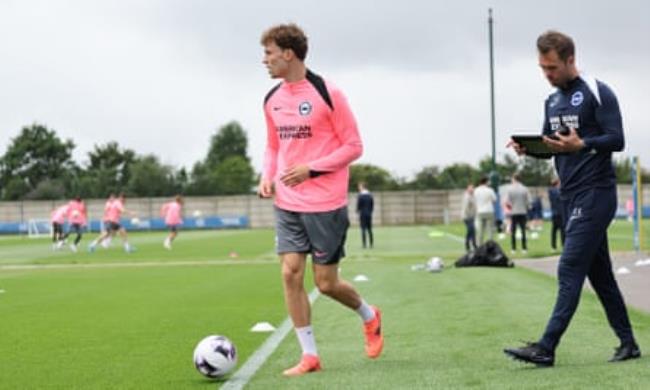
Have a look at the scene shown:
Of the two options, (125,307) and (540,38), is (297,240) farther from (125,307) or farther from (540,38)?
(125,307)

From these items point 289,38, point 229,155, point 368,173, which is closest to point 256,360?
point 289,38

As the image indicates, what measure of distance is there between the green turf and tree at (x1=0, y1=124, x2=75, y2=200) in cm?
10302

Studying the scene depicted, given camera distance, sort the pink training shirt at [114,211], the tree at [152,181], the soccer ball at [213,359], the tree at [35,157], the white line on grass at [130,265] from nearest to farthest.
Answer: the soccer ball at [213,359] → the white line on grass at [130,265] → the pink training shirt at [114,211] → the tree at [152,181] → the tree at [35,157]

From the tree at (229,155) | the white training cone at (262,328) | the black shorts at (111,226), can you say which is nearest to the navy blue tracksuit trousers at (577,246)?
the white training cone at (262,328)

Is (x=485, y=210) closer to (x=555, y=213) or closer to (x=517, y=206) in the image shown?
(x=517, y=206)

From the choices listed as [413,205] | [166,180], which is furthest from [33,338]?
[166,180]

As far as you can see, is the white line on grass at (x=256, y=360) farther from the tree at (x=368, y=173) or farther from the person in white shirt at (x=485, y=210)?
the tree at (x=368, y=173)

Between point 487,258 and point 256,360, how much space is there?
13052mm

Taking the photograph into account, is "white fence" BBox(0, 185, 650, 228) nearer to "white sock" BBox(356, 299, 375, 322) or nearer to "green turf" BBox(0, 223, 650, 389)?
"green turf" BBox(0, 223, 650, 389)

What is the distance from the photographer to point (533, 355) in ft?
21.8

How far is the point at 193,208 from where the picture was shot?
75.9 meters

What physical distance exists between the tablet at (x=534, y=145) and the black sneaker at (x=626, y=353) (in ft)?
4.70

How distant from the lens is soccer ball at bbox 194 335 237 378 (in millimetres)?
6816

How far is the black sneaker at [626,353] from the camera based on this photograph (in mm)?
7047
